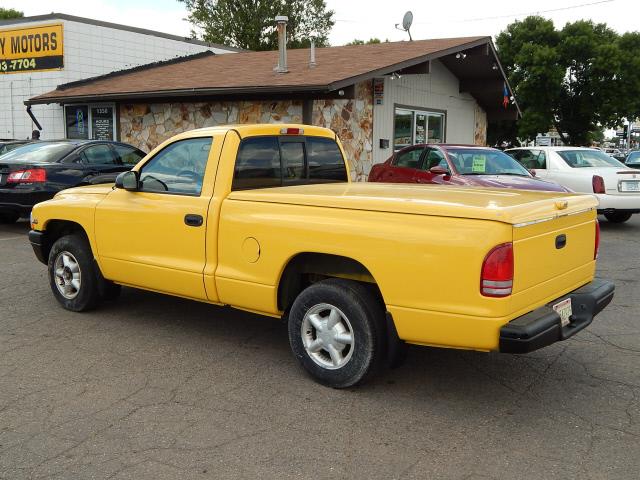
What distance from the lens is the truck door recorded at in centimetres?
486

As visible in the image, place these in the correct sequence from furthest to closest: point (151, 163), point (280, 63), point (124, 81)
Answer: point (124, 81)
point (280, 63)
point (151, 163)

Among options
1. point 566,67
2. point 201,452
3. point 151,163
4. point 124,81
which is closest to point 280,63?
point 124,81

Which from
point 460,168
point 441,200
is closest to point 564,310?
point 441,200

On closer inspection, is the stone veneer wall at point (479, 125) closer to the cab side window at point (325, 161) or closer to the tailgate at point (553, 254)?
the cab side window at point (325, 161)

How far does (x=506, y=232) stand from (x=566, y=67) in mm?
39782

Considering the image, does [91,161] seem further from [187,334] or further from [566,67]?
[566,67]

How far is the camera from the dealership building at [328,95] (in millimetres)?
13969

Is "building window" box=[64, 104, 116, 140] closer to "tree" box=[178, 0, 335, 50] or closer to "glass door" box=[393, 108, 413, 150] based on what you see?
"glass door" box=[393, 108, 413, 150]

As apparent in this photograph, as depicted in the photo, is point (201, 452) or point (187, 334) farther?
point (187, 334)

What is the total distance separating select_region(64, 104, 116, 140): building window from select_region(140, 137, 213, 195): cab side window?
42.5ft

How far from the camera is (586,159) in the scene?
12.7m

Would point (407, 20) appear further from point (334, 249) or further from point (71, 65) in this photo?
point (334, 249)

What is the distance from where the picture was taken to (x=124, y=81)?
714 inches

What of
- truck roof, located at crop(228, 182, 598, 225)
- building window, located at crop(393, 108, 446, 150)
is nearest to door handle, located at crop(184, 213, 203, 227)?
truck roof, located at crop(228, 182, 598, 225)
